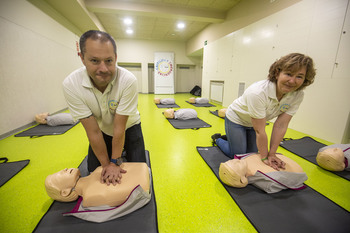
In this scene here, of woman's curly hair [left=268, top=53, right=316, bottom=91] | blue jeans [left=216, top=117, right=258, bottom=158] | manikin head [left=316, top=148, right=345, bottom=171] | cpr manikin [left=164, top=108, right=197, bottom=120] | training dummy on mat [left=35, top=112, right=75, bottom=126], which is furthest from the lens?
cpr manikin [left=164, top=108, right=197, bottom=120]

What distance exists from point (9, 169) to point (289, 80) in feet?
8.61

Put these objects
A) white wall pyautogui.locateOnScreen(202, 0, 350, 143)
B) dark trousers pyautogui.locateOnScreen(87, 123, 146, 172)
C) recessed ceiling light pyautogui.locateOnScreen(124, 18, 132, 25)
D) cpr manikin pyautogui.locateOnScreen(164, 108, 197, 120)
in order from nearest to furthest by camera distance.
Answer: dark trousers pyautogui.locateOnScreen(87, 123, 146, 172), white wall pyautogui.locateOnScreen(202, 0, 350, 143), cpr manikin pyautogui.locateOnScreen(164, 108, 197, 120), recessed ceiling light pyautogui.locateOnScreen(124, 18, 132, 25)

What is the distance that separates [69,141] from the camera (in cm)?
220

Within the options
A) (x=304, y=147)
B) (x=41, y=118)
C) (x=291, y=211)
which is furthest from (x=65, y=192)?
(x=304, y=147)

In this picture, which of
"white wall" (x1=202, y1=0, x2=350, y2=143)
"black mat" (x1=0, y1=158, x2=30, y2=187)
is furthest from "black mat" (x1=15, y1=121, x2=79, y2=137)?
"white wall" (x1=202, y1=0, x2=350, y2=143)

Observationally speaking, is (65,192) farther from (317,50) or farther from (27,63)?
(317,50)

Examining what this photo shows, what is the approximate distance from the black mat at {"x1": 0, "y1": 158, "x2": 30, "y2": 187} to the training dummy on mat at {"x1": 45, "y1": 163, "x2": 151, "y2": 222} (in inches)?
28.6

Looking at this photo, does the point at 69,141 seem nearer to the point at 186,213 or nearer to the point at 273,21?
the point at 186,213

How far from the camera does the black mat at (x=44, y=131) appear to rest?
2385mm

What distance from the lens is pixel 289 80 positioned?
1142 mm

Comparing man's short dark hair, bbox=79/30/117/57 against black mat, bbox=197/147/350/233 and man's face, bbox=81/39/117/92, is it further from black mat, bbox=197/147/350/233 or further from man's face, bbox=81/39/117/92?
black mat, bbox=197/147/350/233

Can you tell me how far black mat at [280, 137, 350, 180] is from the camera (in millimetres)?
1842

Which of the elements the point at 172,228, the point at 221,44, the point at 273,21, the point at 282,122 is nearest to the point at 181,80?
the point at 221,44

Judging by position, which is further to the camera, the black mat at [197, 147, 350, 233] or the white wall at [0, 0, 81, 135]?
the white wall at [0, 0, 81, 135]
